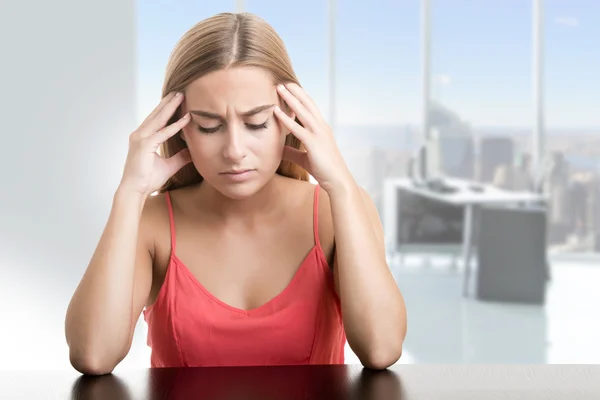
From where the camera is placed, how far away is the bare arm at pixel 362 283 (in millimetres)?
1505

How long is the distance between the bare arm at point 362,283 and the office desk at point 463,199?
3.75 metres

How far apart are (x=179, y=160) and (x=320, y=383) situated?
26.9 inches

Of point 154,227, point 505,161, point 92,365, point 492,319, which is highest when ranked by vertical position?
point 505,161

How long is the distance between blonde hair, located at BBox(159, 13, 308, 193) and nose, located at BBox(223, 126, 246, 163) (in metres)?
0.14

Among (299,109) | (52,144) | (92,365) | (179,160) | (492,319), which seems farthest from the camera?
(492,319)

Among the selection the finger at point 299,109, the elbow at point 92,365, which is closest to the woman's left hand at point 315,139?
the finger at point 299,109

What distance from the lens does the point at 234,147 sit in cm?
147

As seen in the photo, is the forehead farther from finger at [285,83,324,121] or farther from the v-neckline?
the v-neckline

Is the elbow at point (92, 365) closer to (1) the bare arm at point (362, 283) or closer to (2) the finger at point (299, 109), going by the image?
(1) the bare arm at point (362, 283)

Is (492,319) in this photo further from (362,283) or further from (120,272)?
(120,272)

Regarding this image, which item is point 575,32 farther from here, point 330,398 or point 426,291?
point 330,398

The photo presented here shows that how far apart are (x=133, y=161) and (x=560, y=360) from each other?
14.0ft

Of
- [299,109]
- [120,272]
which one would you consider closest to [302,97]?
[299,109]

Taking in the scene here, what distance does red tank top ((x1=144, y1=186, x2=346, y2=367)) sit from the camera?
163cm
